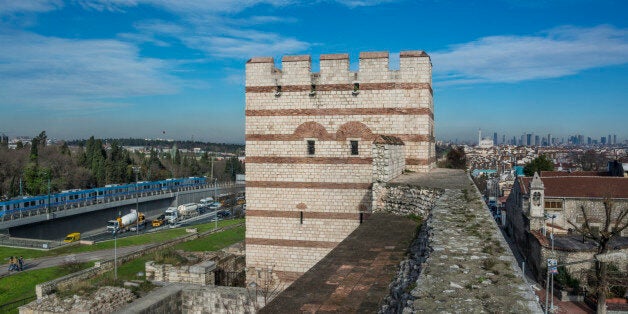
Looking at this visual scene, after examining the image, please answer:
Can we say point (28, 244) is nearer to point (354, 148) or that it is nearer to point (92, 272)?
point (92, 272)

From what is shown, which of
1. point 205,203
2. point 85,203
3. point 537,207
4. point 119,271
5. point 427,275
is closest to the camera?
point 427,275

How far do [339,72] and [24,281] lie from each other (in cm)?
2161

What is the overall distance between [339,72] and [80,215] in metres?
49.5

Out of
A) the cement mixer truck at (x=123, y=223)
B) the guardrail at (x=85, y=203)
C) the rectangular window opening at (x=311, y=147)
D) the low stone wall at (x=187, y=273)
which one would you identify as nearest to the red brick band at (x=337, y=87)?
the rectangular window opening at (x=311, y=147)

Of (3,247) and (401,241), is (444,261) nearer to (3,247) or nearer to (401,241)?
(401,241)

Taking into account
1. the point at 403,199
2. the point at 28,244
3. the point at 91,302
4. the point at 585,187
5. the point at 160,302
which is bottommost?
the point at 28,244

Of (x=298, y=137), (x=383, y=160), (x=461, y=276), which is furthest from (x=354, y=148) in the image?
(x=461, y=276)

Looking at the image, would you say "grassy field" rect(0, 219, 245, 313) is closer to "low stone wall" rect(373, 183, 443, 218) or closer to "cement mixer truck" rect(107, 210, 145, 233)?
"low stone wall" rect(373, 183, 443, 218)

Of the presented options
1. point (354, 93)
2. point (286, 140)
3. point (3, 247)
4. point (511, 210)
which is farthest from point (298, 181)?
point (511, 210)

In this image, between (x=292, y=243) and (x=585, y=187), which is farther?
(x=585, y=187)

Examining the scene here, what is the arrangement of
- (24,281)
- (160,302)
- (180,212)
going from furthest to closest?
(180,212), (24,281), (160,302)

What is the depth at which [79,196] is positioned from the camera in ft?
185

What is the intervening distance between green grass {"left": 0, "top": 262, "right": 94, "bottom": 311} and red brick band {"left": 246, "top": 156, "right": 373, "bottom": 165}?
15.4m

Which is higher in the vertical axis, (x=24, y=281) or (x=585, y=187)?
(x=585, y=187)
